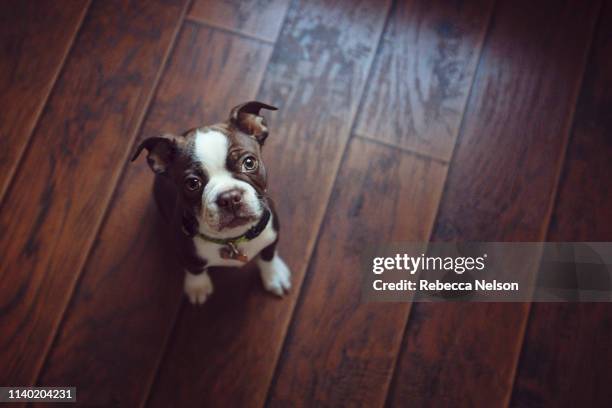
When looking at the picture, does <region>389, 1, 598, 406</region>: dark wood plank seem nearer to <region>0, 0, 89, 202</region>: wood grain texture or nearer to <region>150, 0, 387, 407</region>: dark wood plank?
<region>150, 0, 387, 407</region>: dark wood plank

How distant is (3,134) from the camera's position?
2367 mm

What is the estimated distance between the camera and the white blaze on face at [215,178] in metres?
1.62

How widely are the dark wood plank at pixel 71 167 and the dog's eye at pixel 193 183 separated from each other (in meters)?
0.78

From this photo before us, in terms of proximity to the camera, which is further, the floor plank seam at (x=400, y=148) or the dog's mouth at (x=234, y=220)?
the floor plank seam at (x=400, y=148)

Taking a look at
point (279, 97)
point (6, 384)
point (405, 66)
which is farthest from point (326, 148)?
point (6, 384)

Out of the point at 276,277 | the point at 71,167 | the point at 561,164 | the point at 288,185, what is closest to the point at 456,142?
the point at 561,164

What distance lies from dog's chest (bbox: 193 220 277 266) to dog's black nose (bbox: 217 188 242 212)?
0.26 meters

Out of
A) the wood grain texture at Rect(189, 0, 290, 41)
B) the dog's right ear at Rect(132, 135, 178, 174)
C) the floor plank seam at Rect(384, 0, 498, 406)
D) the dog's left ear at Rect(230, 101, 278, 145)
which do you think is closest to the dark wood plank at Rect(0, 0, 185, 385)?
the wood grain texture at Rect(189, 0, 290, 41)

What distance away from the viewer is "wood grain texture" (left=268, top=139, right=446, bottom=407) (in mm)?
2186

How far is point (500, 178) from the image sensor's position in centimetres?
240

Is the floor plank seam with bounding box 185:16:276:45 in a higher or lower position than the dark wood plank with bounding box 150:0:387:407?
higher

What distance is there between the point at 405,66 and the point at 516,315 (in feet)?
3.67

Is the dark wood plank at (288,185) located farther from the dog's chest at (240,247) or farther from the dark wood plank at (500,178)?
the dark wood plank at (500,178)

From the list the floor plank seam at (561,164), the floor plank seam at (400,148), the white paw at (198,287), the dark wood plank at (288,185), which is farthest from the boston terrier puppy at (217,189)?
the floor plank seam at (561,164)
